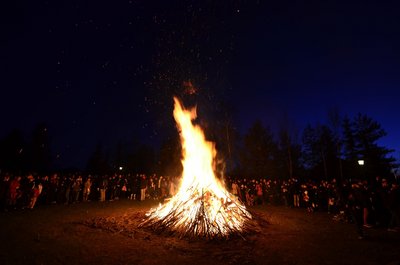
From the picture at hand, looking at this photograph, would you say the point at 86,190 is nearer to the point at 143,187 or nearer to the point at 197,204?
the point at 143,187

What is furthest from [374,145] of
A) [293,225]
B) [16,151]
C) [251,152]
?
[16,151]

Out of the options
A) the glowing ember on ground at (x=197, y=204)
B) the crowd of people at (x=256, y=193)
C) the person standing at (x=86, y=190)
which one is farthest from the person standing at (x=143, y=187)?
the glowing ember on ground at (x=197, y=204)

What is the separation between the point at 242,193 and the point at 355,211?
1329 cm

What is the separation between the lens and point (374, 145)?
38.6 meters

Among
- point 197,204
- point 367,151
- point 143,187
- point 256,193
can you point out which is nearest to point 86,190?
point 143,187

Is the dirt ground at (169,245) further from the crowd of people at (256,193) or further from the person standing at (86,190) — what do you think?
the person standing at (86,190)

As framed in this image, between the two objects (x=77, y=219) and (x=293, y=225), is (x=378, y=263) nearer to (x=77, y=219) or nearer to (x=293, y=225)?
(x=293, y=225)

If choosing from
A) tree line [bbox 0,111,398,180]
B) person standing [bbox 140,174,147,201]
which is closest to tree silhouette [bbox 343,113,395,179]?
tree line [bbox 0,111,398,180]

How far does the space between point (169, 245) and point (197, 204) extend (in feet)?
9.75

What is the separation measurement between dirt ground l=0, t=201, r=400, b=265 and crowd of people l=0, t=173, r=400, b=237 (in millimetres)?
1508

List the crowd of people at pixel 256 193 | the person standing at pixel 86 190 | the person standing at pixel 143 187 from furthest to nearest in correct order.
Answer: the person standing at pixel 143 187 → the person standing at pixel 86 190 → the crowd of people at pixel 256 193

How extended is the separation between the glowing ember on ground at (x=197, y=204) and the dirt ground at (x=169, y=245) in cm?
72

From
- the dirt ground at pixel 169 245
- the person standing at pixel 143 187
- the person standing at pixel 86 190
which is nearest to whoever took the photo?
the dirt ground at pixel 169 245

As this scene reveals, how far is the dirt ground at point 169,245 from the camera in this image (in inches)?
285
